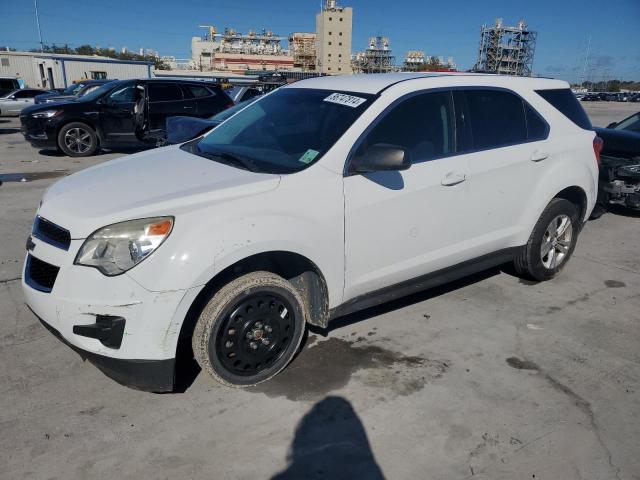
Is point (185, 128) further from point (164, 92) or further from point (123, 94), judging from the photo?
point (123, 94)

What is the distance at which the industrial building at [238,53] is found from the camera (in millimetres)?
107188

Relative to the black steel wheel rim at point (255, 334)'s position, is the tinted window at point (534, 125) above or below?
above

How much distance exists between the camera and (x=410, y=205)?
3.30 metres

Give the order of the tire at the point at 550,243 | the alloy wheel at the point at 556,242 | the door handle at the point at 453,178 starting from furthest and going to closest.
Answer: the alloy wheel at the point at 556,242
the tire at the point at 550,243
the door handle at the point at 453,178

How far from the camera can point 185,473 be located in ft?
7.73

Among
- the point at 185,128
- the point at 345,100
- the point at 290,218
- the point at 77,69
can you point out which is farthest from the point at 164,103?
the point at 77,69

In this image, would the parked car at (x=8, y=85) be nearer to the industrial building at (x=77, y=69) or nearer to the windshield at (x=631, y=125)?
the industrial building at (x=77, y=69)

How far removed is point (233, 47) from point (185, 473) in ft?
459

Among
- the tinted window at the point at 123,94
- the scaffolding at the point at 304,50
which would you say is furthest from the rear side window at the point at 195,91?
the scaffolding at the point at 304,50

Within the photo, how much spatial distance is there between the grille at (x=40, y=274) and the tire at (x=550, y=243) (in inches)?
146

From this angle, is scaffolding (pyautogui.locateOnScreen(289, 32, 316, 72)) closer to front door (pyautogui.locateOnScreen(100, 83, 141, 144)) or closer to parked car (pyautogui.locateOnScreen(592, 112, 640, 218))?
front door (pyautogui.locateOnScreen(100, 83, 141, 144))

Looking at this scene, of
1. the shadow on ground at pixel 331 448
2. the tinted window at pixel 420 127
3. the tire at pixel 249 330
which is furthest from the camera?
the tinted window at pixel 420 127

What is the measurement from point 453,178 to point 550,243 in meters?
1.71

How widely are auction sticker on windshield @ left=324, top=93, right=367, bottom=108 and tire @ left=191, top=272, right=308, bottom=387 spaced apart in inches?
51.0
